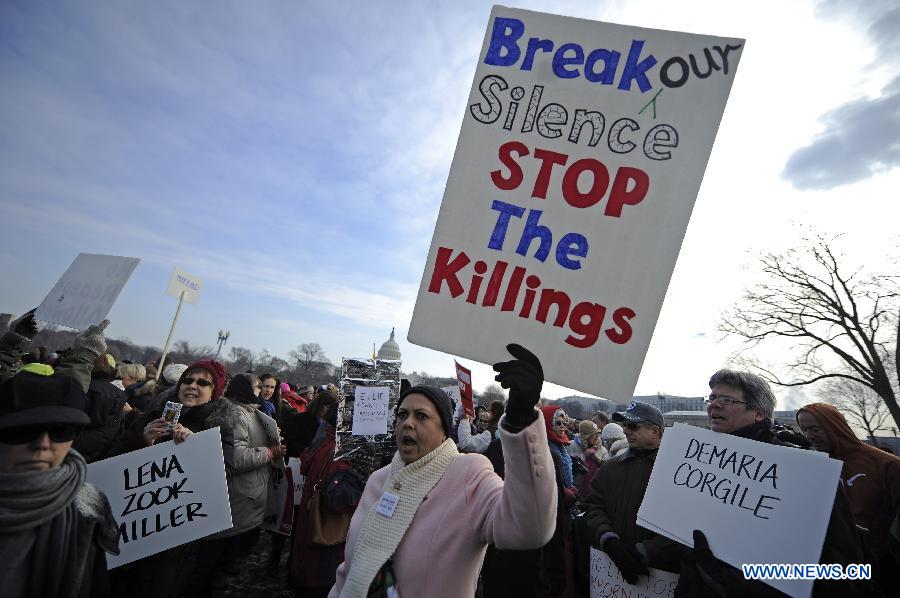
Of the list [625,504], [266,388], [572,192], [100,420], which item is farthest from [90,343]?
[625,504]

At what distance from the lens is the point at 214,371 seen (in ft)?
12.2

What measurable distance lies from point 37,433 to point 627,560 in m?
3.45

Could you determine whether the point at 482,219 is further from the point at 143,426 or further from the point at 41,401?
the point at 143,426

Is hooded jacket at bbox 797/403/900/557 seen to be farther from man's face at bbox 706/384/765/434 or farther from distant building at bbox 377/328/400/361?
distant building at bbox 377/328/400/361

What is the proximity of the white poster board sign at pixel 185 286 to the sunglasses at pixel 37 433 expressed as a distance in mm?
6357

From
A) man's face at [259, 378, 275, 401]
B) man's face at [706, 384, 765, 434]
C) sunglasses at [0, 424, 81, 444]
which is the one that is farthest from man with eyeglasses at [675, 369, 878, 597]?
man's face at [259, 378, 275, 401]

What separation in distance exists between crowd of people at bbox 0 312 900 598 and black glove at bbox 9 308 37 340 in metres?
0.02

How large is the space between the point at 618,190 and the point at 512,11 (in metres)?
1.06

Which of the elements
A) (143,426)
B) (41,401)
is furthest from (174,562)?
(41,401)

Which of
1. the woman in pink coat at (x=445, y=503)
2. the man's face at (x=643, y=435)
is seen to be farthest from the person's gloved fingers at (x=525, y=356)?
the man's face at (x=643, y=435)

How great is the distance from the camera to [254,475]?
415 centimetres

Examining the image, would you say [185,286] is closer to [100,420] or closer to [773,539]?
[100,420]

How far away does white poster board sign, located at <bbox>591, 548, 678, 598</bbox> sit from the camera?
294 centimetres

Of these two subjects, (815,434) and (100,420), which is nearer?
(815,434)
